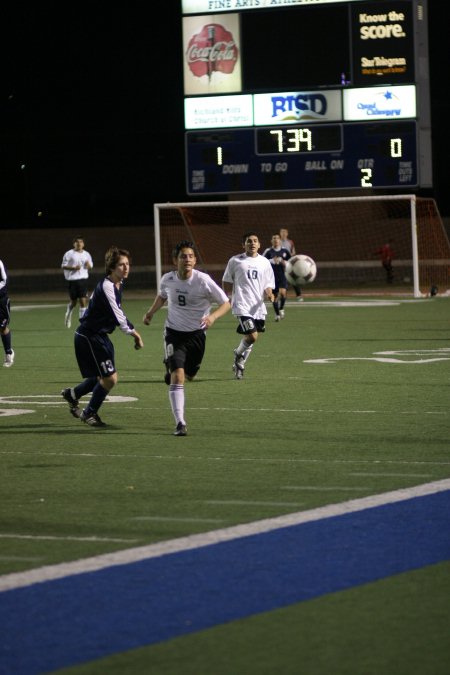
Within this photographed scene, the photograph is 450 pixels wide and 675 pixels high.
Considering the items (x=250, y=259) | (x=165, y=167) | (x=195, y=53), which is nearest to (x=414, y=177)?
(x=195, y=53)

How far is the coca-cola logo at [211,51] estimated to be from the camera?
31.3m

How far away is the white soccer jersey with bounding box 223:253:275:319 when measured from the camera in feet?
57.0

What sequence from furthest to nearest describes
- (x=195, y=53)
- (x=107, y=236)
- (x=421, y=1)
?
(x=107, y=236)
(x=195, y=53)
(x=421, y=1)

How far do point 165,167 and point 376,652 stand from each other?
55716 millimetres

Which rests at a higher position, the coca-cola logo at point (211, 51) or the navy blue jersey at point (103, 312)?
the coca-cola logo at point (211, 51)

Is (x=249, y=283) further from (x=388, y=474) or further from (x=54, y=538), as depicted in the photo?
(x=54, y=538)

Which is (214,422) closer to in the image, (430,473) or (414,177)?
(430,473)

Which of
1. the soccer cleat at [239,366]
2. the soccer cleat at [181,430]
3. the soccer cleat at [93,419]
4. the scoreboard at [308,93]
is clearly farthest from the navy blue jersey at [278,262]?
the soccer cleat at [181,430]

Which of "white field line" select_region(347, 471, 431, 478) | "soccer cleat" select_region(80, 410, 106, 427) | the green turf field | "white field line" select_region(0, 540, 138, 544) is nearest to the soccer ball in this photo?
the green turf field

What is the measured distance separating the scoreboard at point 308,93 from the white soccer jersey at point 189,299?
62.5 feet

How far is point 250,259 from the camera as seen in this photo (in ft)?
58.5

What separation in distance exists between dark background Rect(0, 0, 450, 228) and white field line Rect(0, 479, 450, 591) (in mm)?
49594

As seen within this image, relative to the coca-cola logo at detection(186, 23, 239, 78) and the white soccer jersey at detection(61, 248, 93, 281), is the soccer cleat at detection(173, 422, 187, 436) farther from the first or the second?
the coca-cola logo at detection(186, 23, 239, 78)

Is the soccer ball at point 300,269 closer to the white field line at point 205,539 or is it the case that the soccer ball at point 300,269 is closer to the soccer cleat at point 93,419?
the soccer cleat at point 93,419
